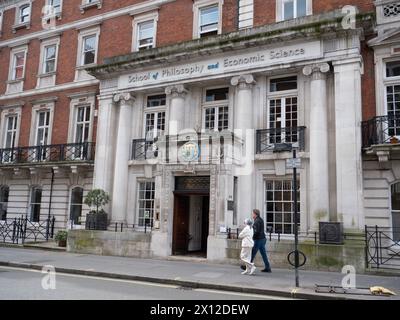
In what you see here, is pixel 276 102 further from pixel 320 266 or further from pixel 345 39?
pixel 320 266

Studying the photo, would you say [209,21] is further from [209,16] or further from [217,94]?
[217,94]

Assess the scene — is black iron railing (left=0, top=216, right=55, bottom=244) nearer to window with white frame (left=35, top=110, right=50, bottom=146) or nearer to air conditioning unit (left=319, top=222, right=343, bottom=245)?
window with white frame (left=35, top=110, right=50, bottom=146)

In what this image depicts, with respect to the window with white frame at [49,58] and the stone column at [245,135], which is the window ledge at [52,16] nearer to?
the window with white frame at [49,58]

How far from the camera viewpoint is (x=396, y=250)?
14.2 m

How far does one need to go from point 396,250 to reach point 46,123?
20201mm

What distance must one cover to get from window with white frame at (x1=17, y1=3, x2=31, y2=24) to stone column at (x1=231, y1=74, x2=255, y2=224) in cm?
1772

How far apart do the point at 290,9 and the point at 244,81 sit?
164 inches

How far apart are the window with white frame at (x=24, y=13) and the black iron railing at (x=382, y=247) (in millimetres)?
25141

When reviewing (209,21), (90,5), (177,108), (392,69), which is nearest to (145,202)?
(177,108)

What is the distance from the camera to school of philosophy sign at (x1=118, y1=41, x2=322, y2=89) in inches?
631

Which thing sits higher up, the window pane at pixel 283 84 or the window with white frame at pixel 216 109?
the window pane at pixel 283 84

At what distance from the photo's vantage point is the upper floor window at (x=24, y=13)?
27380mm

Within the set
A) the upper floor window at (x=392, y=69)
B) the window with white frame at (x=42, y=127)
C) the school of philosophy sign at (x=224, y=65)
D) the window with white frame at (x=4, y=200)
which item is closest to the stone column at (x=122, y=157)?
the school of philosophy sign at (x=224, y=65)
